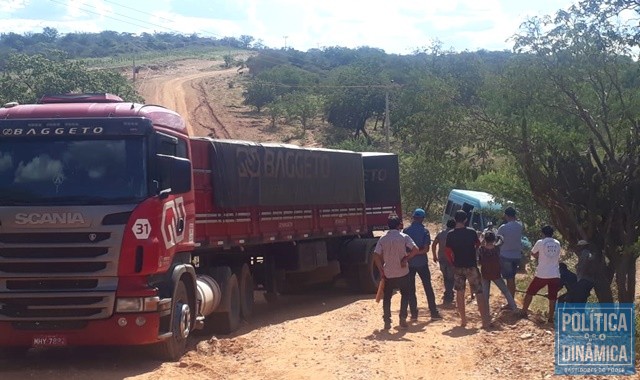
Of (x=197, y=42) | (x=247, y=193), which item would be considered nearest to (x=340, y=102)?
(x=247, y=193)

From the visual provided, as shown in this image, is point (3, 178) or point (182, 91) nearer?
point (3, 178)

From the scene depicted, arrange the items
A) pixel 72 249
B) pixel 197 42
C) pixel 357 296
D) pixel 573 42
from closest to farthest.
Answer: pixel 72 249
pixel 573 42
pixel 357 296
pixel 197 42

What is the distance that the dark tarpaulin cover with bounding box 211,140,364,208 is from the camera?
13.0 metres

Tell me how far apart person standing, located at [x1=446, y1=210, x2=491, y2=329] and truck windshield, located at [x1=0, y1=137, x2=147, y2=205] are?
510 centimetres

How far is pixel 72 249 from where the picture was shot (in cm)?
912

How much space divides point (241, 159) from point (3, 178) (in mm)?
4812

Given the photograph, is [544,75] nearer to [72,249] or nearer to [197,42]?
[72,249]

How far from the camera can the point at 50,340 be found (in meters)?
9.31

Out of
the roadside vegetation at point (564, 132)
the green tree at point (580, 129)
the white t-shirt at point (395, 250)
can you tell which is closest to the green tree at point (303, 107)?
the roadside vegetation at point (564, 132)

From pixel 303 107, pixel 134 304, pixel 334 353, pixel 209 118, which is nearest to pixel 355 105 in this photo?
pixel 303 107

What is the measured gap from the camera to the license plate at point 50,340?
9.31m

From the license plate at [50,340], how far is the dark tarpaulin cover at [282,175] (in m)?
3.84

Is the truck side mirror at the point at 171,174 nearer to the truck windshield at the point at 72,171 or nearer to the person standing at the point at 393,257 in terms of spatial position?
the truck windshield at the point at 72,171

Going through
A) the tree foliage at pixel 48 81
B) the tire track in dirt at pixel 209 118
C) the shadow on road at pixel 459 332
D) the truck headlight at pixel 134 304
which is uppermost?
the tree foliage at pixel 48 81
